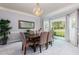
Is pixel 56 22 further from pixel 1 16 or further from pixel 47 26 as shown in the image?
pixel 1 16

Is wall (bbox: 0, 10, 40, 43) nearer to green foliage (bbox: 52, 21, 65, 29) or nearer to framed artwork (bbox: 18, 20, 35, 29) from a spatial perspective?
framed artwork (bbox: 18, 20, 35, 29)

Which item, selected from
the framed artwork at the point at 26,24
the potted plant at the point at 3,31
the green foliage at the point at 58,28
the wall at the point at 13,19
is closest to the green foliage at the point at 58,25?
the green foliage at the point at 58,28

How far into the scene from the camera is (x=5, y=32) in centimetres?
560

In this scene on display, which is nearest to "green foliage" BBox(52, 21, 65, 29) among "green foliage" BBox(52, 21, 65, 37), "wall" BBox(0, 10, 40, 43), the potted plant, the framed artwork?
"green foliage" BBox(52, 21, 65, 37)

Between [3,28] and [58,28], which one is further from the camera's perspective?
[58,28]

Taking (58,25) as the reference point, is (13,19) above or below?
above

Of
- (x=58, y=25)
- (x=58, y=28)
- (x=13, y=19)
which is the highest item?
(x=13, y=19)

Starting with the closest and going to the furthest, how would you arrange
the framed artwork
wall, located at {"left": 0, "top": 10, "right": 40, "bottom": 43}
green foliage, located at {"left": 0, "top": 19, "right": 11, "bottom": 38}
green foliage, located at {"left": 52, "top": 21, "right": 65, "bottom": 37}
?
green foliage, located at {"left": 0, "top": 19, "right": 11, "bottom": 38} → wall, located at {"left": 0, "top": 10, "right": 40, "bottom": 43} → the framed artwork → green foliage, located at {"left": 52, "top": 21, "right": 65, "bottom": 37}

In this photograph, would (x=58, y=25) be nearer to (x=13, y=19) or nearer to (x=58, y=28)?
(x=58, y=28)

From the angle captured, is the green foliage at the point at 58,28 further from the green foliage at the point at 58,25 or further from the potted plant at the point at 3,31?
the potted plant at the point at 3,31

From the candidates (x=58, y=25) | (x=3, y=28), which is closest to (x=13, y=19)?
(x=3, y=28)

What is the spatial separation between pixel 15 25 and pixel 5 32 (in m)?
1.34

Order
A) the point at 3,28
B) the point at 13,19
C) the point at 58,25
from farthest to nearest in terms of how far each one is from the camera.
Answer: the point at 58,25 → the point at 13,19 → the point at 3,28

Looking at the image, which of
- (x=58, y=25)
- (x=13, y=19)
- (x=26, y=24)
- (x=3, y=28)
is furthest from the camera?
(x=58, y=25)
